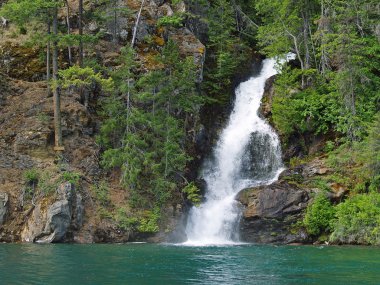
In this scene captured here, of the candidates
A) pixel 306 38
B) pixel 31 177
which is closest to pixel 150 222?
pixel 31 177

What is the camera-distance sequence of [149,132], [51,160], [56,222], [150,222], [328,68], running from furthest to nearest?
[328,68]
[149,132]
[51,160]
[150,222]
[56,222]

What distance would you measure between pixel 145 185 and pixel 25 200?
690cm

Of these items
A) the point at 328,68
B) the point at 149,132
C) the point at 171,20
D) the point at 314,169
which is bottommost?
the point at 314,169

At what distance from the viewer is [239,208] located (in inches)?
1085

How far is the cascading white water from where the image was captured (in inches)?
1073

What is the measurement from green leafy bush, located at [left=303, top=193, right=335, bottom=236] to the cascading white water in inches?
159

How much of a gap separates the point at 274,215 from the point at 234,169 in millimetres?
5782

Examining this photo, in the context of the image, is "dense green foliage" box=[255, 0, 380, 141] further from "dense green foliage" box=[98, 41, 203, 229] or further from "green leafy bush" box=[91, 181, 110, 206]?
"green leafy bush" box=[91, 181, 110, 206]

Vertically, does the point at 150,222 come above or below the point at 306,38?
below

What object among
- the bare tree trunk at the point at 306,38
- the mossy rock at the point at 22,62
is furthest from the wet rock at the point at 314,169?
the mossy rock at the point at 22,62

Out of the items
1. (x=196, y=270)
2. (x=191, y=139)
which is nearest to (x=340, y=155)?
(x=191, y=139)

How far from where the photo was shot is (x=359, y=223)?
79.0ft

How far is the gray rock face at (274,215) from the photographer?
26203 mm

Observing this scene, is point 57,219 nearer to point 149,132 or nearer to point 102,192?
point 102,192
